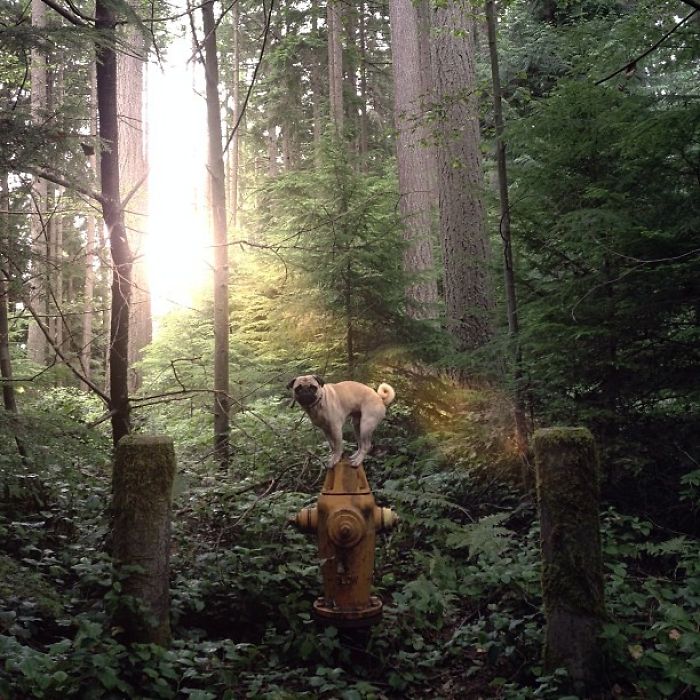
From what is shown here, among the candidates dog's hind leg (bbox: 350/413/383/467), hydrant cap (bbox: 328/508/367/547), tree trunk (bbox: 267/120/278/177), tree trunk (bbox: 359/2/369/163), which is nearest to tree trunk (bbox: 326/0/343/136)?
tree trunk (bbox: 359/2/369/163)

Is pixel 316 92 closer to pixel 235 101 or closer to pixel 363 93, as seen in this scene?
pixel 363 93

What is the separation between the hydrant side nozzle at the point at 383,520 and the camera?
434cm

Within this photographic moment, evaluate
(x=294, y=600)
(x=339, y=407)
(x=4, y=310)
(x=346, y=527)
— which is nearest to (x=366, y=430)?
(x=339, y=407)

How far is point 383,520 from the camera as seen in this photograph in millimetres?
4363

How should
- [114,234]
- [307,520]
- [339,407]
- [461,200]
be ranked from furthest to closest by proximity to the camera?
[461,200]
[114,234]
[339,407]
[307,520]

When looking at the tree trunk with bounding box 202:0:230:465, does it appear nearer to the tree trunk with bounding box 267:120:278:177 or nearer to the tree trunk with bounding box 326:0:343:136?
the tree trunk with bounding box 326:0:343:136

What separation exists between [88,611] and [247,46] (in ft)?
77.0

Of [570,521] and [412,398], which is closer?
[570,521]

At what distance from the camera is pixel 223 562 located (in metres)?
4.60

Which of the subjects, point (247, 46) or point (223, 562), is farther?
point (247, 46)

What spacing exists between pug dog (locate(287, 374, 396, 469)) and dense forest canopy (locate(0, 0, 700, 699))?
0.97m

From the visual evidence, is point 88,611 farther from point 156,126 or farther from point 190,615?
point 156,126

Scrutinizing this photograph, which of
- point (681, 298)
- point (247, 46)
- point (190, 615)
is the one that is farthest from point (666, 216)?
point (247, 46)

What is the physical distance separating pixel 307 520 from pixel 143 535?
3.54ft
